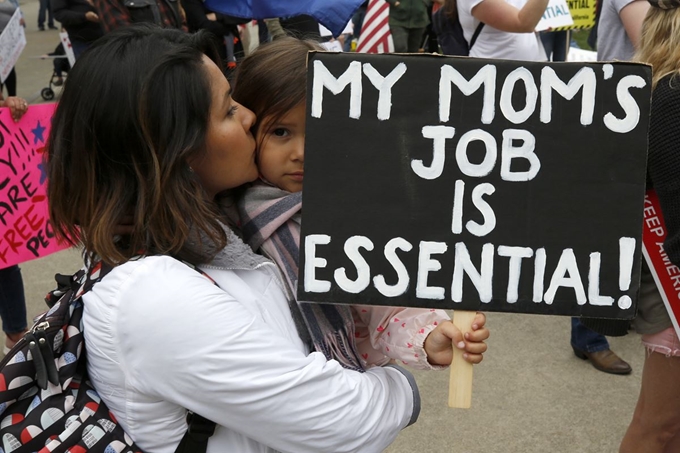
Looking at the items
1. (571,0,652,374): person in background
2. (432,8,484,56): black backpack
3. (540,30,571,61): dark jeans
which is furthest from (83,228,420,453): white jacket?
(540,30,571,61): dark jeans

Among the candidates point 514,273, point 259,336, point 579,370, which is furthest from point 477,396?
point 259,336

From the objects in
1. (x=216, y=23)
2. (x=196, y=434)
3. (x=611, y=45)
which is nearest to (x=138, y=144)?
(x=196, y=434)

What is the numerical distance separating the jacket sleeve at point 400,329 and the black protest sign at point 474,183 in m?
0.19

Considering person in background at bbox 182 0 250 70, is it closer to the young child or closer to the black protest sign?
the young child

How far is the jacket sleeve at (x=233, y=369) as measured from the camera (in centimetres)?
139

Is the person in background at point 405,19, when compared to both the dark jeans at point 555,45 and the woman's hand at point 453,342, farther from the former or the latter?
the woman's hand at point 453,342

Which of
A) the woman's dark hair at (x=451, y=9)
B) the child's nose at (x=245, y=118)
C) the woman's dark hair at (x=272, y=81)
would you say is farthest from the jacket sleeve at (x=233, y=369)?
the woman's dark hair at (x=451, y=9)

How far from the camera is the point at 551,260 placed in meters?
1.60

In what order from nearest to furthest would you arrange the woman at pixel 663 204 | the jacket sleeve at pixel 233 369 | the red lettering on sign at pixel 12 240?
the jacket sleeve at pixel 233 369 < the woman at pixel 663 204 < the red lettering on sign at pixel 12 240

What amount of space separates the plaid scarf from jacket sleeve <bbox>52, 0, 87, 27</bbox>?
427 cm

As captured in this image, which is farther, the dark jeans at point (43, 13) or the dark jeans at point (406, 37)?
the dark jeans at point (43, 13)

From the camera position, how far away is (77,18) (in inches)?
218

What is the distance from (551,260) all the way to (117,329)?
833 millimetres

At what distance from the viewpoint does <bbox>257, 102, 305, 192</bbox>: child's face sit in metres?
1.84
